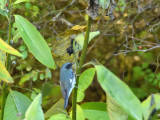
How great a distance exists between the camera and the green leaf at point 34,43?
1.07 metres

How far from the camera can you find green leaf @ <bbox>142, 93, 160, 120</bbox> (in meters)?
0.71

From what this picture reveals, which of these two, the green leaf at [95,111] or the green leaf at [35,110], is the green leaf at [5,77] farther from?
the green leaf at [95,111]

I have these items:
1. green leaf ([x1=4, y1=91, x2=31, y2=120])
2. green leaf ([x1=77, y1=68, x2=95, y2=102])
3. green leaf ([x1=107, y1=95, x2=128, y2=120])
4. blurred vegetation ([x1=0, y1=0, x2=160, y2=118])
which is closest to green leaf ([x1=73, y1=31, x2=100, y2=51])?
green leaf ([x1=77, y1=68, x2=95, y2=102])

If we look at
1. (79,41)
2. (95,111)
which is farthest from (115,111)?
(95,111)

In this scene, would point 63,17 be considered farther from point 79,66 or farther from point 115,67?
point 79,66

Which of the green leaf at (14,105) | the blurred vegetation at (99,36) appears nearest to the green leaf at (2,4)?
the green leaf at (14,105)

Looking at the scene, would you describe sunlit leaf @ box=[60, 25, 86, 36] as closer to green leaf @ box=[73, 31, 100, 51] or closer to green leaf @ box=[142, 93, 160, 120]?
green leaf @ box=[73, 31, 100, 51]

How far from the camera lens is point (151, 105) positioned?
2.38 feet

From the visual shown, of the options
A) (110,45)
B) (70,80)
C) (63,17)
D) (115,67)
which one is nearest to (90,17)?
(70,80)

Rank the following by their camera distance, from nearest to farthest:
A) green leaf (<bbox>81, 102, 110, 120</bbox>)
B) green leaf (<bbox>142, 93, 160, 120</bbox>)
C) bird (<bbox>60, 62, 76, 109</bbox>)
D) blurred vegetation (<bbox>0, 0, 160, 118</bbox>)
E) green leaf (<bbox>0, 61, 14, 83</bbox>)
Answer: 1. green leaf (<bbox>142, 93, 160, 120</bbox>)
2. green leaf (<bbox>0, 61, 14, 83</bbox>)
3. bird (<bbox>60, 62, 76, 109</bbox>)
4. green leaf (<bbox>81, 102, 110, 120</bbox>)
5. blurred vegetation (<bbox>0, 0, 160, 118</bbox>)

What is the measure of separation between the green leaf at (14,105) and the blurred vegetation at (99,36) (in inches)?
20.5

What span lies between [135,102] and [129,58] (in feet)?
8.23

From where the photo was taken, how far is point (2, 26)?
2.32 metres

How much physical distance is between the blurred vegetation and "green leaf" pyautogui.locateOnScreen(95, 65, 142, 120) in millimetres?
1030
